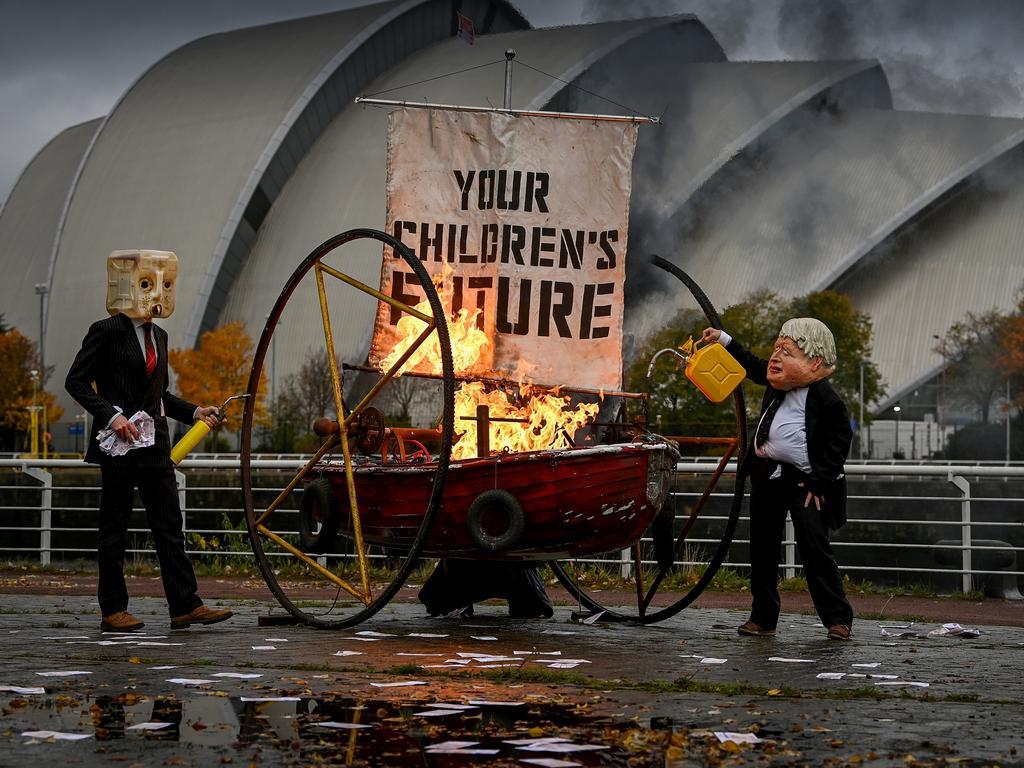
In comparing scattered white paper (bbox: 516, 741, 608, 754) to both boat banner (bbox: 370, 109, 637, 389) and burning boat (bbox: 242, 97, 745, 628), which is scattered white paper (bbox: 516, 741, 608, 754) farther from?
boat banner (bbox: 370, 109, 637, 389)

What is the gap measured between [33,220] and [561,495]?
3341 inches

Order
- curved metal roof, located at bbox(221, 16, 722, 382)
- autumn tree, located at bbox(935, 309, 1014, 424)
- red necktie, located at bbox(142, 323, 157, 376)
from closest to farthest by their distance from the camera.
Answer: red necktie, located at bbox(142, 323, 157, 376)
autumn tree, located at bbox(935, 309, 1014, 424)
curved metal roof, located at bbox(221, 16, 722, 382)

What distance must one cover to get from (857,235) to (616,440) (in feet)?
181

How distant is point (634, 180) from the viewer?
6234 cm

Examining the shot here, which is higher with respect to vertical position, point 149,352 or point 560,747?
point 149,352

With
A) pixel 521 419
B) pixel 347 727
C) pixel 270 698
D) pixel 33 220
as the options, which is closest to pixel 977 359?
pixel 521 419

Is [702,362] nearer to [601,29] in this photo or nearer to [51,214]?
[601,29]

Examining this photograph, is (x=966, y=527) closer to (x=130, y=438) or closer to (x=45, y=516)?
(x=130, y=438)

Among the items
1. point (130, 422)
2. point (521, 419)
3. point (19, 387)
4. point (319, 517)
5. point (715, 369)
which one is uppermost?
point (19, 387)

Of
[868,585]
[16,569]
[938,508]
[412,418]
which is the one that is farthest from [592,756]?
[412,418]

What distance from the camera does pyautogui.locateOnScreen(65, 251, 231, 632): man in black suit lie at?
9539mm

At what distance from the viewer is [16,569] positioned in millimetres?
15977

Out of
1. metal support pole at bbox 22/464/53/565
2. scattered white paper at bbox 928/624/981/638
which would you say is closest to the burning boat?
scattered white paper at bbox 928/624/981/638

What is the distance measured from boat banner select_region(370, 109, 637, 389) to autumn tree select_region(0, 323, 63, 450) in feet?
186
